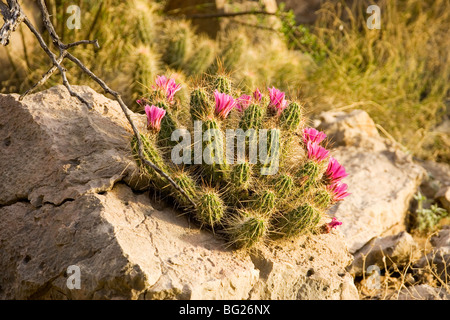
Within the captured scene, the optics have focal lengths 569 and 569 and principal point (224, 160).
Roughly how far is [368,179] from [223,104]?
2099mm

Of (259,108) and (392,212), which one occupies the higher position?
(259,108)

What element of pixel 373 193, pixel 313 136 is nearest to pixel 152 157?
pixel 313 136

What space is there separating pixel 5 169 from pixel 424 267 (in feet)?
8.97

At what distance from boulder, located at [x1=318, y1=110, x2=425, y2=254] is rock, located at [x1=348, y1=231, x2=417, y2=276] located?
95 millimetres

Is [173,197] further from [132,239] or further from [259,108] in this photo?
[259,108]

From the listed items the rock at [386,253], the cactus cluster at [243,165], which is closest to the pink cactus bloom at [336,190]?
the cactus cluster at [243,165]

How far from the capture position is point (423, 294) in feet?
11.5

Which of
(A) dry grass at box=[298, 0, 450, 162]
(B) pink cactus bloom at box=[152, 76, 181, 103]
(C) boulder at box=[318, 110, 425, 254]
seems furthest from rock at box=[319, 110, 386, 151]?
(B) pink cactus bloom at box=[152, 76, 181, 103]

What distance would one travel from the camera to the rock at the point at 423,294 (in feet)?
11.3

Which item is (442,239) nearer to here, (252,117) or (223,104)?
(252,117)

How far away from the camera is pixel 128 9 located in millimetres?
5859

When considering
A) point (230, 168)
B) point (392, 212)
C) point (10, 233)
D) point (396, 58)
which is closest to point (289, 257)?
point (230, 168)

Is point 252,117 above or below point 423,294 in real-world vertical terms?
above

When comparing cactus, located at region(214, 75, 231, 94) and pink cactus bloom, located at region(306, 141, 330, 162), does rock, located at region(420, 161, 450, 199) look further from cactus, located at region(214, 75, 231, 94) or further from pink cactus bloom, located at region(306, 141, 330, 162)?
cactus, located at region(214, 75, 231, 94)
